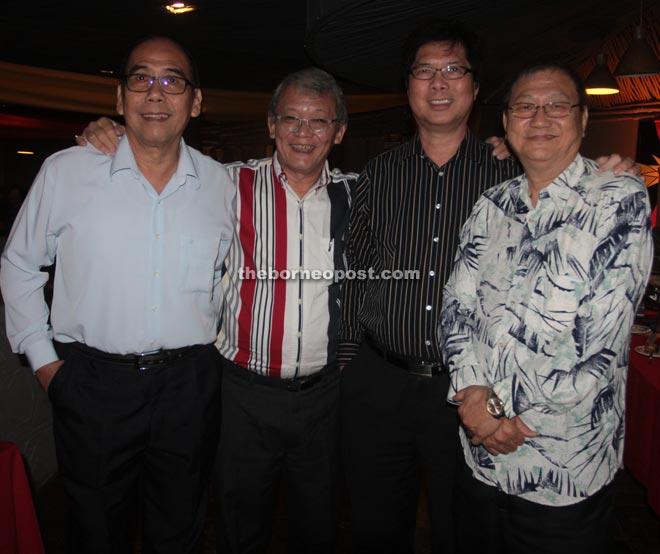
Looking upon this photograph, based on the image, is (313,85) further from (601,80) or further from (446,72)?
(601,80)

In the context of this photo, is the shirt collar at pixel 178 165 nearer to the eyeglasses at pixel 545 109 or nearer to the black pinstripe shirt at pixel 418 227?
the black pinstripe shirt at pixel 418 227

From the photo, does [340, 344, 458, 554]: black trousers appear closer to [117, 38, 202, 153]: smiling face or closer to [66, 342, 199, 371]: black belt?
[66, 342, 199, 371]: black belt

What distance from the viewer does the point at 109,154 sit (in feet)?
6.54

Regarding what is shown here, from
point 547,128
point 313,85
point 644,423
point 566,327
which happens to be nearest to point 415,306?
point 566,327


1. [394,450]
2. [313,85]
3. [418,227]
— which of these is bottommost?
[394,450]

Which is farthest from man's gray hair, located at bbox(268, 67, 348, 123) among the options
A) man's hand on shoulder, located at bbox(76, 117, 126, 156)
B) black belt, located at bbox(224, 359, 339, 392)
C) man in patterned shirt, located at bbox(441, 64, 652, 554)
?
black belt, located at bbox(224, 359, 339, 392)

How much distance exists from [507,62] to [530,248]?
243 cm

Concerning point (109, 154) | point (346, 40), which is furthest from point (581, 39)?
point (109, 154)

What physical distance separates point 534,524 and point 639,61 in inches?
170

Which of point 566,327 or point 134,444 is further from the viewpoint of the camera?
point 134,444

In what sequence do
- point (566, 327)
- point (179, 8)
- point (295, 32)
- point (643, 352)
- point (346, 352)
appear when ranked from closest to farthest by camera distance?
point (566, 327) → point (346, 352) → point (643, 352) → point (179, 8) → point (295, 32)

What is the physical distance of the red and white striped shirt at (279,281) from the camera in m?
2.17

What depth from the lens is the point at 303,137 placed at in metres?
2.15

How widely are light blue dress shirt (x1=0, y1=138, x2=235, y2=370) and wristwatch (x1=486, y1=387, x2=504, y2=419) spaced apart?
3.16ft
